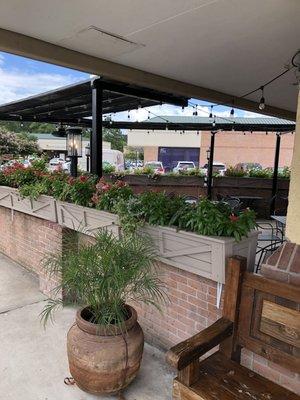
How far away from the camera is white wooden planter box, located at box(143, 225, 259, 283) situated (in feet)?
6.81

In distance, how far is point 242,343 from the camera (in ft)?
5.99

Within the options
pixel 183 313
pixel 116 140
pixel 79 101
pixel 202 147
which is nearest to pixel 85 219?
pixel 183 313

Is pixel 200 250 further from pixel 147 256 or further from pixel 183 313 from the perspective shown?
pixel 183 313

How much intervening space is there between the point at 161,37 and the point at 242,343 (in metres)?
2.76

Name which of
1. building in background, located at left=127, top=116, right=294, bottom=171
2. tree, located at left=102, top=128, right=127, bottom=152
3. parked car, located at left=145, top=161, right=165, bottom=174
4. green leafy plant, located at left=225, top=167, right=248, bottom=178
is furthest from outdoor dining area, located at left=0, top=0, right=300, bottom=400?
tree, located at left=102, top=128, right=127, bottom=152

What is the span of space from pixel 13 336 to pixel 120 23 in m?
2.89

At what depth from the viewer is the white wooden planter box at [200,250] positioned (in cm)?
208

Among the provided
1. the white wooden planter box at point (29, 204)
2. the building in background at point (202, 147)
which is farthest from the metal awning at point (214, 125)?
the building in background at point (202, 147)

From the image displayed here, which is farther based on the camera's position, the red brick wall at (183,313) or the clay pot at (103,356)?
the red brick wall at (183,313)

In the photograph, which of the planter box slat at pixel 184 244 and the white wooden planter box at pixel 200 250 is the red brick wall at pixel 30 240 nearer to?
the planter box slat at pixel 184 244

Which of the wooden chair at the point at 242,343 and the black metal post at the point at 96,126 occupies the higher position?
the black metal post at the point at 96,126

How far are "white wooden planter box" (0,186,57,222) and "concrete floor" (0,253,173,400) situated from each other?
3.11ft

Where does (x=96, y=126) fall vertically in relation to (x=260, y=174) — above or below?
above

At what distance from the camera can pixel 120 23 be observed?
289 cm
